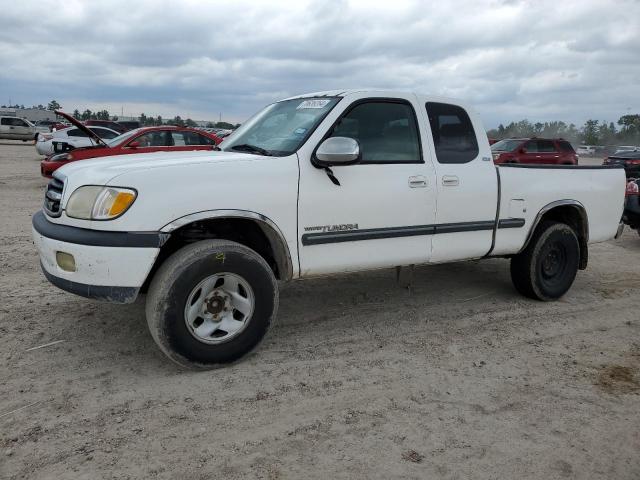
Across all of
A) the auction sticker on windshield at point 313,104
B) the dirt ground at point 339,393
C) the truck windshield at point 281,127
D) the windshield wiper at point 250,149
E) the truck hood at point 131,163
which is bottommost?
the dirt ground at point 339,393

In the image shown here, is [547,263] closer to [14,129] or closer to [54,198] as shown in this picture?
[54,198]

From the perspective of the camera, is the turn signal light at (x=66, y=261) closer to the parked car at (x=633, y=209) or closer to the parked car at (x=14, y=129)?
the parked car at (x=633, y=209)

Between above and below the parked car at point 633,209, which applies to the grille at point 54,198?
above

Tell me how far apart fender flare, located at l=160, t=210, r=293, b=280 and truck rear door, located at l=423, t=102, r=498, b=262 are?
1334mm

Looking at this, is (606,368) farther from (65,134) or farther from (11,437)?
(65,134)

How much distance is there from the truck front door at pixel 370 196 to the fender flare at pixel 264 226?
115 millimetres

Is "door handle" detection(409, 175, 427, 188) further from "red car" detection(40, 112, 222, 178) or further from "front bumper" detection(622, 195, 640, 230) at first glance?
"red car" detection(40, 112, 222, 178)

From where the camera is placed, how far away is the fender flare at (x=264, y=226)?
135 inches

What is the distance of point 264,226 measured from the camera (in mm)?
3801

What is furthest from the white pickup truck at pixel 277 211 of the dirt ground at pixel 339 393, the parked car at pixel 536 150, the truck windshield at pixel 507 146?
the truck windshield at pixel 507 146

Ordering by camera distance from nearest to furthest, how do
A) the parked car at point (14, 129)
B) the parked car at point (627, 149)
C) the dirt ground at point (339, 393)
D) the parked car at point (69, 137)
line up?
the dirt ground at point (339, 393) < the parked car at point (69, 137) < the parked car at point (627, 149) < the parked car at point (14, 129)

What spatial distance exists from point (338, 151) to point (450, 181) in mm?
1228

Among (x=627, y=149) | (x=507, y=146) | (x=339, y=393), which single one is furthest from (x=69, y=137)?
(x=627, y=149)

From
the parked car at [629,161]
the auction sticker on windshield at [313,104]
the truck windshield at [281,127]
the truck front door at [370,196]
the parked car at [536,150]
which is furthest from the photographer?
the parked car at [536,150]
